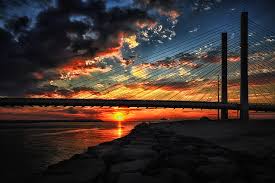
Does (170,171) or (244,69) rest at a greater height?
(244,69)

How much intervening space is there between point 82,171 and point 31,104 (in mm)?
42091

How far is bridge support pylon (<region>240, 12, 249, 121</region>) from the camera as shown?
38.7 metres

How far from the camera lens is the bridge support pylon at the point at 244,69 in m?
38.7

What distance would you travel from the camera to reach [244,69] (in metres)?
39.0

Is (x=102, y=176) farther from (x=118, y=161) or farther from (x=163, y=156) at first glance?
(x=163, y=156)

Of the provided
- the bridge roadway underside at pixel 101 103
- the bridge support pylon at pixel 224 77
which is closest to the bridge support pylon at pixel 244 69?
the bridge support pylon at pixel 224 77

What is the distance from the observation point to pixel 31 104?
46344 millimetres

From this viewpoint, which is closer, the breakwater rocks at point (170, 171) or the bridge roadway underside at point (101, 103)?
the breakwater rocks at point (170, 171)

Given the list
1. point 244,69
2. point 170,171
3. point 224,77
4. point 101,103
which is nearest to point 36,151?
point 170,171

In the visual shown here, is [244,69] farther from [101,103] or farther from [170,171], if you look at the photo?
[170,171]

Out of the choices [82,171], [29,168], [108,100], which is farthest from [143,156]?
[108,100]

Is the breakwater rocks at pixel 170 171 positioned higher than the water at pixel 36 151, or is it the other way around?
→ the breakwater rocks at pixel 170 171

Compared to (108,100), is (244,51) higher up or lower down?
higher up

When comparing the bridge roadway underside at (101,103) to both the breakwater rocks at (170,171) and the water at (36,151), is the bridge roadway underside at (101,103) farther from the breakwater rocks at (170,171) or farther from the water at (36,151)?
the breakwater rocks at (170,171)
